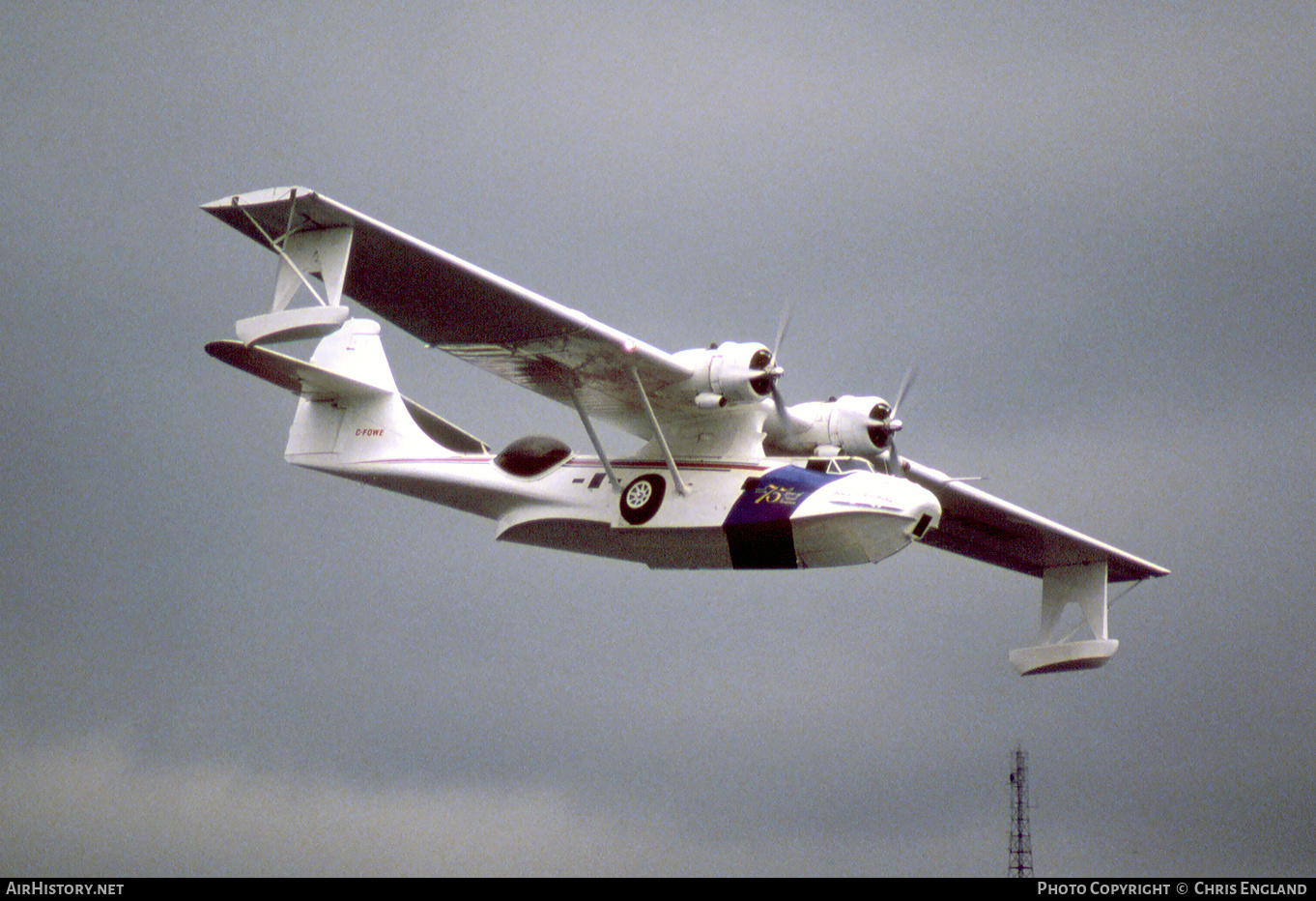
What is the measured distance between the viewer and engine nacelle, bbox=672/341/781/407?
2827 centimetres

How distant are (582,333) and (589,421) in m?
2.24

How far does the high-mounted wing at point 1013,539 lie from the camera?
113ft

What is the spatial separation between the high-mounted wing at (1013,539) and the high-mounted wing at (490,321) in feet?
19.5

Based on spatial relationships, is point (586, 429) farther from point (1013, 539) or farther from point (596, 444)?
point (1013, 539)

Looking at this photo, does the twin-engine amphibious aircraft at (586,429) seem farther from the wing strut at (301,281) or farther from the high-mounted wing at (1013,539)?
the high-mounted wing at (1013,539)

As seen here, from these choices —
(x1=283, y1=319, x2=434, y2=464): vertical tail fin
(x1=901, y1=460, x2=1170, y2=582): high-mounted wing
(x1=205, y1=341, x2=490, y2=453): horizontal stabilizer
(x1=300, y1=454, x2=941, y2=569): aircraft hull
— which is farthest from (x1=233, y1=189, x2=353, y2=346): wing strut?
(x1=901, y1=460, x2=1170, y2=582): high-mounted wing

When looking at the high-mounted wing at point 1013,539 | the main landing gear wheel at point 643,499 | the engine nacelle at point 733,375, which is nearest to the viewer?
the engine nacelle at point 733,375

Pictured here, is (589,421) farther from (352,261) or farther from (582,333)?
(352,261)

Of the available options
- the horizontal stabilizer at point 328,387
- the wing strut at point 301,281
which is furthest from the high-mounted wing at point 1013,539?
the wing strut at point 301,281

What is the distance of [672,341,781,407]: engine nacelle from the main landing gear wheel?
1.66 m

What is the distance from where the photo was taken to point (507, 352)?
2916 cm

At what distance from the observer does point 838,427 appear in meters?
30.8

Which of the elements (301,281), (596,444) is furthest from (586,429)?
(301,281)

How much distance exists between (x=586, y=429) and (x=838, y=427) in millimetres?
4434
